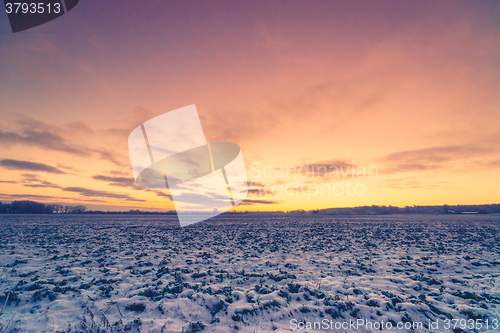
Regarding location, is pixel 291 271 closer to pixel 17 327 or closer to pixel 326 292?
pixel 326 292

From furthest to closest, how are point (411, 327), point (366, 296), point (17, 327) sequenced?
point (366, 296) < point (411, 327) < point (17, 327)

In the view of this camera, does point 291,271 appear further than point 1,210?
No

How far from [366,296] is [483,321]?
3010 mm

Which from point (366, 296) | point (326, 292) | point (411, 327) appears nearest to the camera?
point (411, 327)

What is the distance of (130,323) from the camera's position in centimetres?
579

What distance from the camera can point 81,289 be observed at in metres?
8.09

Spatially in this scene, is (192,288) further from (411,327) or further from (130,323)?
(411,327)

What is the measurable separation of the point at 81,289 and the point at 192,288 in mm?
4313

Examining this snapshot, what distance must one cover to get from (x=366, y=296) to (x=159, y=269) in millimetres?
9541

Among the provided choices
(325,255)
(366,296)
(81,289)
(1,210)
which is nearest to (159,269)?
(81,289)

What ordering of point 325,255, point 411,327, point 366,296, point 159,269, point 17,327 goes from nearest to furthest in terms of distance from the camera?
1. point 17,327
2. point 411,327
3. point 366,296
4. point 159,269
5. point 325,255

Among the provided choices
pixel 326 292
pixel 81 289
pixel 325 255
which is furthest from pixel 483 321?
pixel 81 289

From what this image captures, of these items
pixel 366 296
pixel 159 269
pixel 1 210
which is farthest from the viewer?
pixel 1 210

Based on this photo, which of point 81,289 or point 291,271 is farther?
point 291,271
